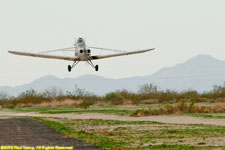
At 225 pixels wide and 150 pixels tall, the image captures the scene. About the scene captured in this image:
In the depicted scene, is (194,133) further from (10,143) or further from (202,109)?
(202,109)

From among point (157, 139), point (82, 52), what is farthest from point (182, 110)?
point (157, 139)

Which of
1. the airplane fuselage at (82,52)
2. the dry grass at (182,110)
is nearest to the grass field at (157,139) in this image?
the airplane fuselage at (82,52)

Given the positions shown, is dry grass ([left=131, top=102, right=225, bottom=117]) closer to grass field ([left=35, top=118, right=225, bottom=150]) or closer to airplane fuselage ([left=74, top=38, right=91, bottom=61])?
airplane fuselage ([left=74, top=38, right=91, bottom=61])

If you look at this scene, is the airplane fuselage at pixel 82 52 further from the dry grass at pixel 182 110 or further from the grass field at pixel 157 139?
the dry grass at pixel 182 110

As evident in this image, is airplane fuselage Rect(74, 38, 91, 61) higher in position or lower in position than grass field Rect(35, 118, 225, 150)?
higher

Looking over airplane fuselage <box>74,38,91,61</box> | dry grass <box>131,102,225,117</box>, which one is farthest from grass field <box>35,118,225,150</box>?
dry grass <box>131,102,225,117</box>

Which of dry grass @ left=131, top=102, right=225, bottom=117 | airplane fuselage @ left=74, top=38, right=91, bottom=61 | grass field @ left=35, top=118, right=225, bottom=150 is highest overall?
airplane fuselage @ left=74, top=38, right=91, bottom=61

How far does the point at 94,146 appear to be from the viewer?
→ 17562 millimetres

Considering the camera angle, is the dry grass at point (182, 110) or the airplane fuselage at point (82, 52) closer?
the airplane fuselage at point (82, 52)

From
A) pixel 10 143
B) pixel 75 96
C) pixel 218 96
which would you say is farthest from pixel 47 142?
pixel 75 96

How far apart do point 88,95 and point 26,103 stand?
449 inches

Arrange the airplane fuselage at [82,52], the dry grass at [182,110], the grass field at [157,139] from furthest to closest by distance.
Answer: the dry grass at [182,110] < the airplane fuselage at [82,52] < the grass field at [157,139]

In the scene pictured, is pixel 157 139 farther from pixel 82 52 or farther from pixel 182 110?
pixel 182 110

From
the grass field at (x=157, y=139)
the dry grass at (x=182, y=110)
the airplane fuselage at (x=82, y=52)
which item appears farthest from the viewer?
the dry grass at (x=182, y=110)
